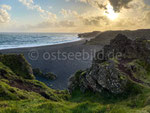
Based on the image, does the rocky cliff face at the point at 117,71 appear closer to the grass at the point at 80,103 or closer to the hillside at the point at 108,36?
the grass at the point at 80,103

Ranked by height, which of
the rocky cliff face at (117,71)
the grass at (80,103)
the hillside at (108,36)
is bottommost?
the grass at (80,103)

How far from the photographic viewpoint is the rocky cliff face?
1055cm

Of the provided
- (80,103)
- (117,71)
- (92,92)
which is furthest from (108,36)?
(80,103)

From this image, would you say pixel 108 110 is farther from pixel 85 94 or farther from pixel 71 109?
pixel 85 94

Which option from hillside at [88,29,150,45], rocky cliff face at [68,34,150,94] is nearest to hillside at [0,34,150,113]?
rocky cliff face at [68,34,150,94]

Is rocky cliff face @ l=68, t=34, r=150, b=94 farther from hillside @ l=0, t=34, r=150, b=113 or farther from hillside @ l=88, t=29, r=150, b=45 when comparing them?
hillside @ l=88, t=29, r=150, b=45

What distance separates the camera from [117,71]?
1112 centimetres

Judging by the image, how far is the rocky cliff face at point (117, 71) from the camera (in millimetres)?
10547

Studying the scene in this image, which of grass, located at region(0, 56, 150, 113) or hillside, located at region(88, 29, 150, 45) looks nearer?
grass, located at region(0, 56, 150, 113)

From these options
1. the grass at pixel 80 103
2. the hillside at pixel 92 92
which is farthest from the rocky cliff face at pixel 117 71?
the grass at pixel 80 103

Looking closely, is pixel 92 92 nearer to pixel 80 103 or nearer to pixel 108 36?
pixel 80 103

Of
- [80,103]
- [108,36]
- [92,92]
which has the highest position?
[108,36]

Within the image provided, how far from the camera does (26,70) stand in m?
17.1

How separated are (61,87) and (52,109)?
22785mm
